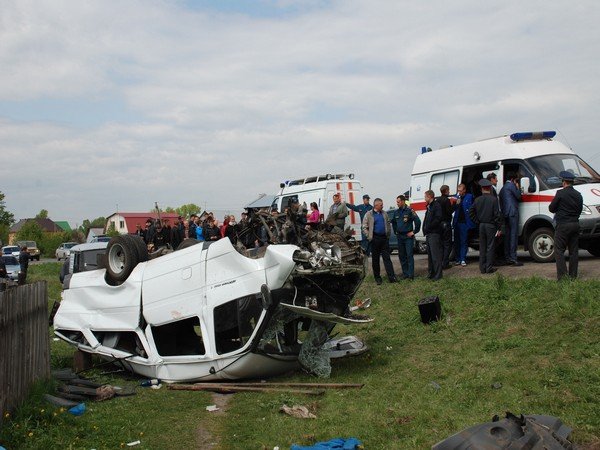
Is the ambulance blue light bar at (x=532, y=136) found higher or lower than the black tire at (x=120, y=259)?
higher

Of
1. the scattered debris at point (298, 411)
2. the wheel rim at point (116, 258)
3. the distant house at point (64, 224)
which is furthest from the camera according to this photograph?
the distant house at point (64, 224)

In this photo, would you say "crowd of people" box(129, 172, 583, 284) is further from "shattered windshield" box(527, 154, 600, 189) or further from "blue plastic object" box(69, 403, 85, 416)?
"blue plastic object" box(69, 403, 85, 416)

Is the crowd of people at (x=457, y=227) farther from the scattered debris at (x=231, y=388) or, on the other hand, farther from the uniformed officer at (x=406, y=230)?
the scattered debris at (x=231, y=388)

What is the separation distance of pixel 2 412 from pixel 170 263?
3387 millimetres

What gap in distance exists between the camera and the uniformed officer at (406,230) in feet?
48.4

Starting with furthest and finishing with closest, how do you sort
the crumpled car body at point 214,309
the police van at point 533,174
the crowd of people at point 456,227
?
the crowd of people at point 456,227
the police van at point 533,174
the crumpled car body at point 214,309

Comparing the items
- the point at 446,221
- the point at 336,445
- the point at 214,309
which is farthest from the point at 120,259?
the point at 446,221

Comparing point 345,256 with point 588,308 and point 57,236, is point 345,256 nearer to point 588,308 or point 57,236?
point 588,308

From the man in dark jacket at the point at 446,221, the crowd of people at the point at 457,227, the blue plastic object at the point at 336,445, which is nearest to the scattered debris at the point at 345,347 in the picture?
the blue plastic object at the point at 336,445

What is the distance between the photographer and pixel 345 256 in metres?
9.26

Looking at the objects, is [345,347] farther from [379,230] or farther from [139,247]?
[379,230]

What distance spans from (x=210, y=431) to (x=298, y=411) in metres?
1.05

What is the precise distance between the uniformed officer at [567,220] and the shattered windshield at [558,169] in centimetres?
257

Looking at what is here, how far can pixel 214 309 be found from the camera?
907 centimetres
